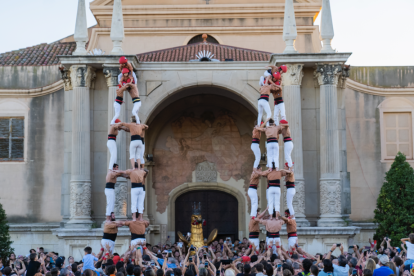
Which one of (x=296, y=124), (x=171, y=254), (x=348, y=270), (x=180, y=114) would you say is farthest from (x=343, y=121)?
(x=348, y=270)

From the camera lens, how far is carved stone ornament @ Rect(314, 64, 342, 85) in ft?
77.6

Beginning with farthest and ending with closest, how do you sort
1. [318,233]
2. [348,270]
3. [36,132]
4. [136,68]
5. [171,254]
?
1. [36,132]
2. [136,68]
3. [318,233]
4. [171,254]
5. [348,270]

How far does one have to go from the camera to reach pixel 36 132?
26.4 metres

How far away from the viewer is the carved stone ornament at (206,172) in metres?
27.5

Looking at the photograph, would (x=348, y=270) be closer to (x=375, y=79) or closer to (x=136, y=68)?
(x=136, y=68)

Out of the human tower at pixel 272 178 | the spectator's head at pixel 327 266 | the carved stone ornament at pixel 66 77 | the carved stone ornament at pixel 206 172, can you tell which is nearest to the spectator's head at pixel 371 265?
the spectator's head at pixel 327 266

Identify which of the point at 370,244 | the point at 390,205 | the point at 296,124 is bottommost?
the point at 370,244

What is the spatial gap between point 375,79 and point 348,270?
16.4 meters

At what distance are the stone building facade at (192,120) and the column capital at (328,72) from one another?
44mm

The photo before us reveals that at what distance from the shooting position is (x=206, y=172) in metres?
27.6

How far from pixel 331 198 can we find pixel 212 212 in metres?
6.25

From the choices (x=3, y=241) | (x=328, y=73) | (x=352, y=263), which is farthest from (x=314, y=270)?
(x=3, y=241)

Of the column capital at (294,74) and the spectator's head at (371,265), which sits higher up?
the column capital at (294,74)

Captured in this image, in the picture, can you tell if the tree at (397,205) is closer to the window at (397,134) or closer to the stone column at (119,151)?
the window at (397,134)
